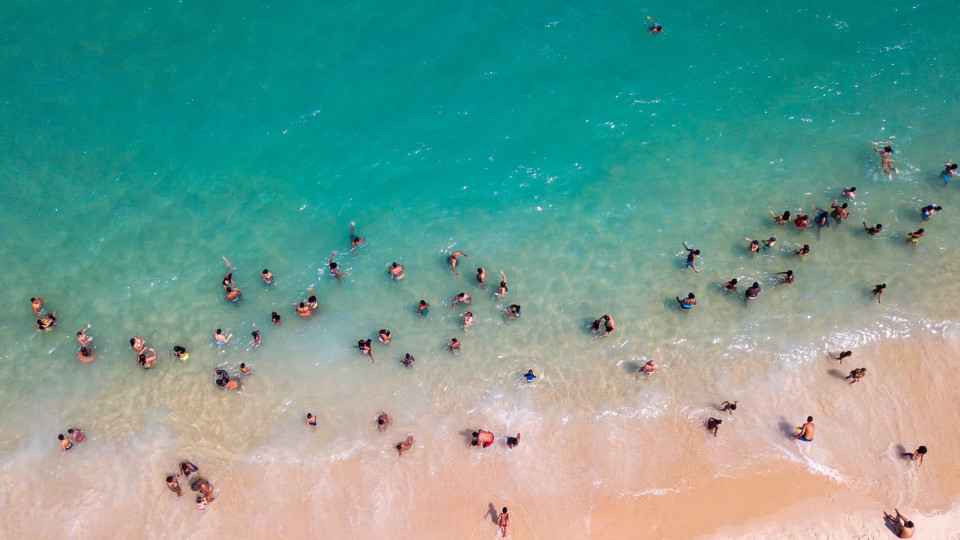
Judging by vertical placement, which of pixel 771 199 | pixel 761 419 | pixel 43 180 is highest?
pixel 43 180

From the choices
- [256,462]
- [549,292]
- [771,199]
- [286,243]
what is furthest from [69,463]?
[771,199]

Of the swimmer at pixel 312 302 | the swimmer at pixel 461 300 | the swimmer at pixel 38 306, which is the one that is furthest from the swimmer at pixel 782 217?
the swimmer at pixel 38 306

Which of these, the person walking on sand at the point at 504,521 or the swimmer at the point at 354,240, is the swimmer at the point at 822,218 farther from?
the swimmer at the point at 354,240

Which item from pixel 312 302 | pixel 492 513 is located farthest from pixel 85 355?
pixel 492 513

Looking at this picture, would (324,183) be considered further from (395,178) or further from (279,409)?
(279,409)

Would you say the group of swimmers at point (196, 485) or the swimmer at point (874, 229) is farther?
the swimmer at point (874, 229)
